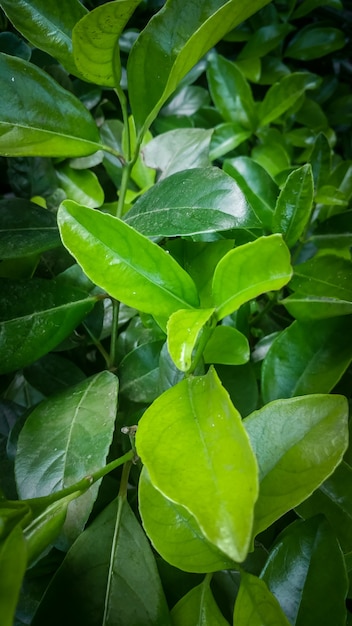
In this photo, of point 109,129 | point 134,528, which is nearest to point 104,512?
point 134,528

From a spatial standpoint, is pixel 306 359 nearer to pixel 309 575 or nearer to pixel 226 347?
pixel 226 347

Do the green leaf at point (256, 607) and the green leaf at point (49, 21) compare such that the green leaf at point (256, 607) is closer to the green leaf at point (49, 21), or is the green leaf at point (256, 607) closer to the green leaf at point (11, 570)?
the green leaf at point (11, 570)

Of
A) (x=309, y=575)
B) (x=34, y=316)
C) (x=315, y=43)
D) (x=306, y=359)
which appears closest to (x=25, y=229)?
(x=34, y=316)

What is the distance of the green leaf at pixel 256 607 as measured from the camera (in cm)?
41

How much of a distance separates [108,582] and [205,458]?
8.1 inches

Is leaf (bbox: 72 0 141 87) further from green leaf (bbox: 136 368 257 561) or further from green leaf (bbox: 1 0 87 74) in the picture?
green leaf (bbox: 136 368 257 561)

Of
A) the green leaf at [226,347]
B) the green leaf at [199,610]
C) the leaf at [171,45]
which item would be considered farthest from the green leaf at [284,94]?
the green leaf at [199,610]

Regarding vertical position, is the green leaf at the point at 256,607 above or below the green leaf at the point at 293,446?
below

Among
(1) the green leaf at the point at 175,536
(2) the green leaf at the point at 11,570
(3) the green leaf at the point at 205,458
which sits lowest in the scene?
(1) the green leaf at the point at 175,536

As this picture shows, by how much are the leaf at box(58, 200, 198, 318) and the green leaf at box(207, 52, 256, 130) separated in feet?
1.66

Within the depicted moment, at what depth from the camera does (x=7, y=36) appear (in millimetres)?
674

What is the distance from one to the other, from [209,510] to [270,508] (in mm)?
135

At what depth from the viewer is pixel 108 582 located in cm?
47

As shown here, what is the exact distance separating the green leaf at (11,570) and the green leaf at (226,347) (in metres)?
0.24
